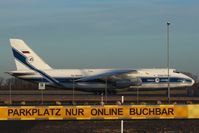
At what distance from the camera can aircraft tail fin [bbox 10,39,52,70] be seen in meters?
63.2

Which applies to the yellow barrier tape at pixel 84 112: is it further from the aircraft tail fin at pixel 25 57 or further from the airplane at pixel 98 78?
the aircraft tail fin at pixel 25 57

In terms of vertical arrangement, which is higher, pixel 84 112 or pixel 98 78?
pixel 98 78

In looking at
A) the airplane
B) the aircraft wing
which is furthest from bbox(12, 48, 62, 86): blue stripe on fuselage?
the aircraft wing

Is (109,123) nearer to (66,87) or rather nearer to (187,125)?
(187,125)

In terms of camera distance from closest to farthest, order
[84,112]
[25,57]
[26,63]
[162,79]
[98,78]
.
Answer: [84,112] < [162,79] < [98,78] < [26,63] < [25,57]

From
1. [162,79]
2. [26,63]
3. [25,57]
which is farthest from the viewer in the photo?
[25,57]

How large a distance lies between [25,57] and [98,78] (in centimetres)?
944

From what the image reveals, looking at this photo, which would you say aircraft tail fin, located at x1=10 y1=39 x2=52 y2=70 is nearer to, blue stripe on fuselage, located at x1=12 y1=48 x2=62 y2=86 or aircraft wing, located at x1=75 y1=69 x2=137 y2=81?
blue stripe on fuselage, located at x1=12 y1=48 x2=62 y2=86

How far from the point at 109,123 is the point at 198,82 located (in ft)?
186

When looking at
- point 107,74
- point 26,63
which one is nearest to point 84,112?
point 107,74

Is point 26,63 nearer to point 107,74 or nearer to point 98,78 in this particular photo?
point 98,78

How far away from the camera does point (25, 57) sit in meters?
64.4

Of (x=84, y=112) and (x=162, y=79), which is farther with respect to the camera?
(x=162, y=79)

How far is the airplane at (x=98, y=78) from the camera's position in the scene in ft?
200
